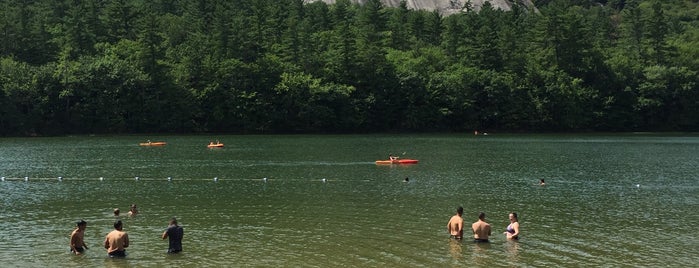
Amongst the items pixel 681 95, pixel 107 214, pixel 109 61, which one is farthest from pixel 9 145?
pixel 681 95

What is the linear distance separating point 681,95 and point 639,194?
105033 millimetres

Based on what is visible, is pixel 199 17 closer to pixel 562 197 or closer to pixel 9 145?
pixel 9 145

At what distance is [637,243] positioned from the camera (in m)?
33.8

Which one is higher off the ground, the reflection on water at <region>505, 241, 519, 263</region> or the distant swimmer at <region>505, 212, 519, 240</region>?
the distant swimmer at <region>505, 212, 519, 240</region>

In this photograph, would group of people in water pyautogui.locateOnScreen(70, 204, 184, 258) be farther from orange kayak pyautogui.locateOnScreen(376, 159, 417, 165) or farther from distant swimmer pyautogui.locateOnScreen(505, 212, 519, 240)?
orange kayak pyautogui.locateOnScreen(376, 159, 417, 165)

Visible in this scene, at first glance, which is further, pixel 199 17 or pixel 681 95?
pixel 199 17

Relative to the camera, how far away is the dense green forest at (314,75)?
12975cm

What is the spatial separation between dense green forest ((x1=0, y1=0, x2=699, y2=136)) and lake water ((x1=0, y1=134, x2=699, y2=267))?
44.7m

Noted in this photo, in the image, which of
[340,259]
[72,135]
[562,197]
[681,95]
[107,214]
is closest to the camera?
[340,259]

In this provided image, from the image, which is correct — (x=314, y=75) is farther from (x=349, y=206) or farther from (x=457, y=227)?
(x=457, y=227)

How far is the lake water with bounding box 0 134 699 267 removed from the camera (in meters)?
31.2

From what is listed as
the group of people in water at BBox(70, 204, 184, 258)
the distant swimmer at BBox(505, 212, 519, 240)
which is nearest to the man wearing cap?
the group of people in water at BBox(70, 204, 184, 258)

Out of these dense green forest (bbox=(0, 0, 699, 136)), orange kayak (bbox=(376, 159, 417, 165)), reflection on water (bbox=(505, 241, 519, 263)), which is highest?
dense green forest (bbox=(0, 0, 699, 136))

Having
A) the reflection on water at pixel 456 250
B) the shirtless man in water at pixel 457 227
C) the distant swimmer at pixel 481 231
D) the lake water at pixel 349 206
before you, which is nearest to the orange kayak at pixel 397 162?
the lake water at pixel 349 206
